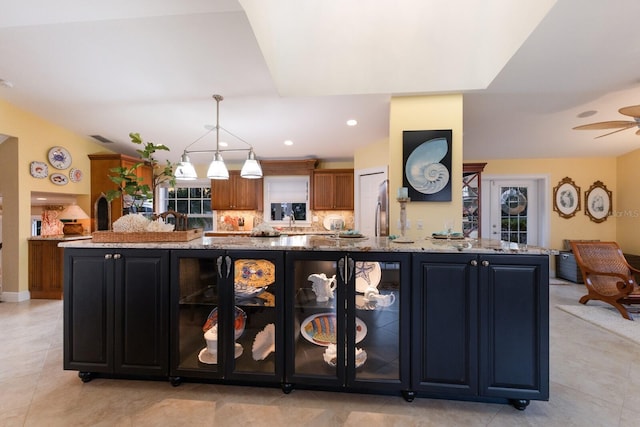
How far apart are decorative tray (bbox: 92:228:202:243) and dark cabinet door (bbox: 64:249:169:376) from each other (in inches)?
3.6

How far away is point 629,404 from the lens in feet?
6.00

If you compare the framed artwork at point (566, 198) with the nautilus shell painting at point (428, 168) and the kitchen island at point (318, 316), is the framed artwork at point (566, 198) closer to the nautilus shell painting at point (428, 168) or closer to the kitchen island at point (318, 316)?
the nautilus shell painting at point (428, 168)

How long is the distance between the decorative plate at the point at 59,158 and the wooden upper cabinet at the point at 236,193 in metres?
2.31

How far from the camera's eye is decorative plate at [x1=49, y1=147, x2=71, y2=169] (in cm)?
439

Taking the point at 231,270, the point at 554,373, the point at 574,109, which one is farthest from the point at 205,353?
the point at 574,109

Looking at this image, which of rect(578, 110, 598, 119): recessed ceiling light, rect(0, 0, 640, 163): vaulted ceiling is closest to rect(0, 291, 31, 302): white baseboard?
rect(0, 0, 640, 163): vaulted ceiling

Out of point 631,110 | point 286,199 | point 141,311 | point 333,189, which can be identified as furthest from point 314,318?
point 286,199

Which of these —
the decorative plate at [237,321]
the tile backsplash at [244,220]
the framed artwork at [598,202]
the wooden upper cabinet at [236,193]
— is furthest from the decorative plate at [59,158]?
the framed artwork at [598,202]

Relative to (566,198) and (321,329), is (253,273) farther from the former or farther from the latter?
(566,198)

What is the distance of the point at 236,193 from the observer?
230 inches

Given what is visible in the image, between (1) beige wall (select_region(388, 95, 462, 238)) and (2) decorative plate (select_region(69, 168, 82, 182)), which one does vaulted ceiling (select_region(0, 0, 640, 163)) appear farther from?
(2) decorative plate (select_region(69, 168, 82, 182))

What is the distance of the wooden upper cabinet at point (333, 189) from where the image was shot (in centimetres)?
552

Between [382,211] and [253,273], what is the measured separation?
2.71 metres

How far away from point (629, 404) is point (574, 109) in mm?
3280
